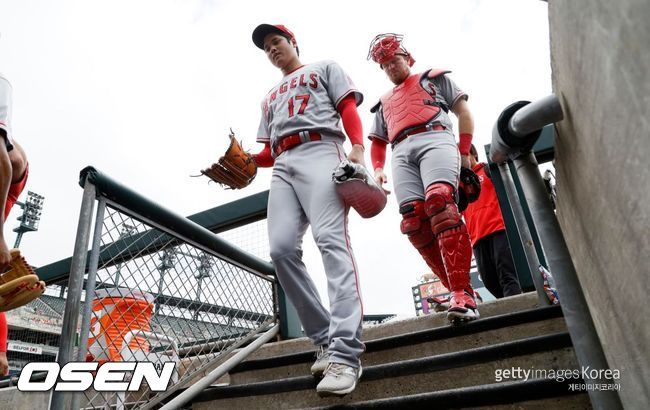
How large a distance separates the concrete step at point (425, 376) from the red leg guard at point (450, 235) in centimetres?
54

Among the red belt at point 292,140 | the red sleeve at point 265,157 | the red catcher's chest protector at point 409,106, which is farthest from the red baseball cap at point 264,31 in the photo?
the red catcher's chest protector at point 409,106

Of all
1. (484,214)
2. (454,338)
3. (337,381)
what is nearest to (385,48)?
(484,214)

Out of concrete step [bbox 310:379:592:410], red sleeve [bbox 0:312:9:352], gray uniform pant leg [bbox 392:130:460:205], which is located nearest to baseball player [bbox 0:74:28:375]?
red sleeve [bbox 0:312:9:352]

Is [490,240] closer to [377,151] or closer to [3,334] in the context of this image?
[377,151]

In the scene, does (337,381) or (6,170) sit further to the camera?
(6,170)

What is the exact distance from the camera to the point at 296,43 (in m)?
2.85

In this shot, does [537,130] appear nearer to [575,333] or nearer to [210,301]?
[575,333]

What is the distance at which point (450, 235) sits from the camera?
7.61 feet

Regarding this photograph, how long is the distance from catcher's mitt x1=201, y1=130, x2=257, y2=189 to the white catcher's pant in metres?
0.34

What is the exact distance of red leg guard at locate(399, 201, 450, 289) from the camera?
263 cm

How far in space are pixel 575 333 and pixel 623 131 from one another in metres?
0.67

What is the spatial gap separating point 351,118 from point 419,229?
81cm

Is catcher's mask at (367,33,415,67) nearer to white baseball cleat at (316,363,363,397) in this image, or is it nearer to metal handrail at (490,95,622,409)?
metal handrail at (490,95,622,409)

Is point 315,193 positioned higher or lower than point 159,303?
higher
